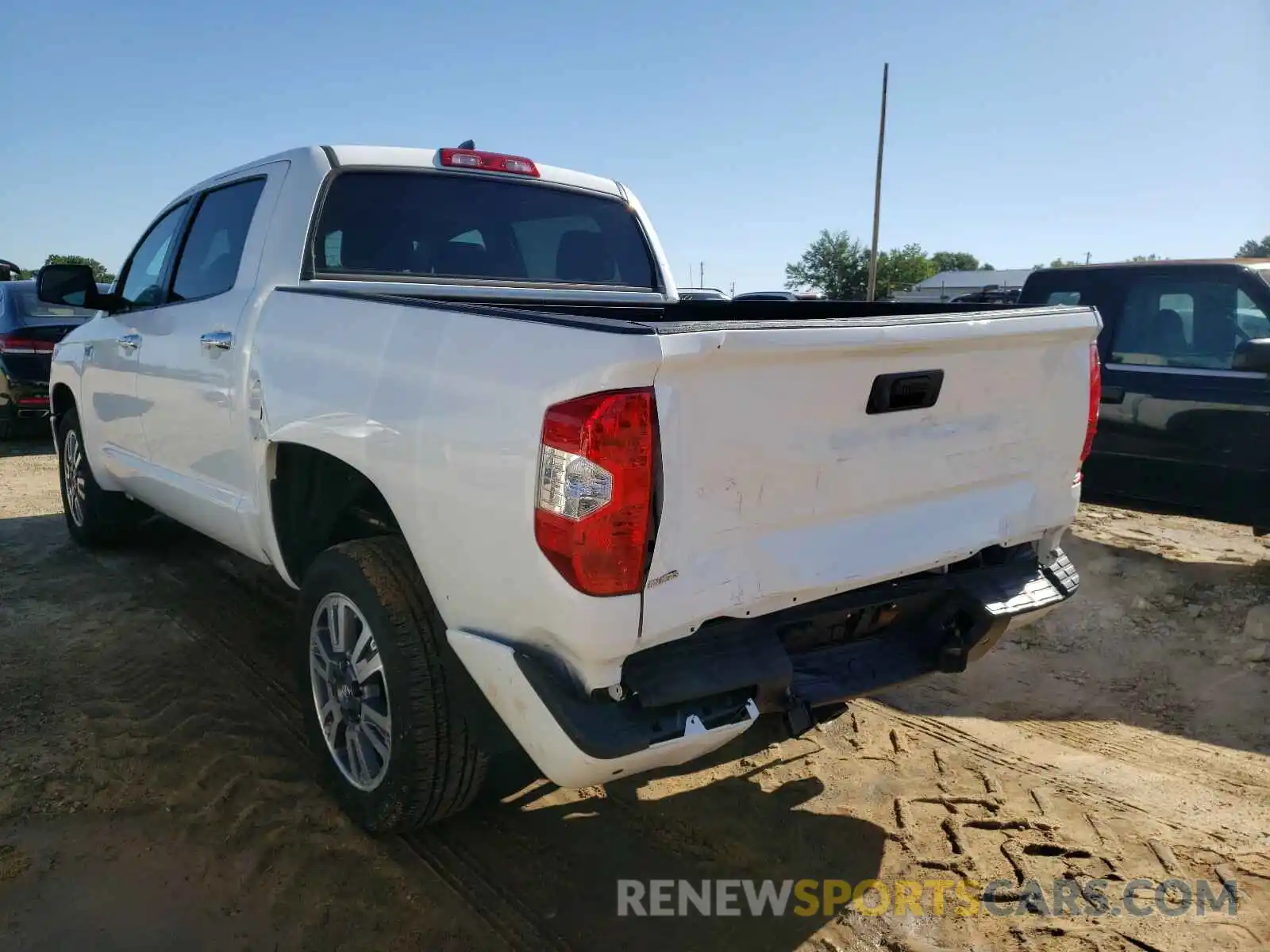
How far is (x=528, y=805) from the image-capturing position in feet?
10.0

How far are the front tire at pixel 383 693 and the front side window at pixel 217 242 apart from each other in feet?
5.08

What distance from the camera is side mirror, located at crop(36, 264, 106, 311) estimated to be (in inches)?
183

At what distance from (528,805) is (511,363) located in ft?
5.29

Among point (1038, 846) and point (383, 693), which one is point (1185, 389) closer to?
point (1038, 846)

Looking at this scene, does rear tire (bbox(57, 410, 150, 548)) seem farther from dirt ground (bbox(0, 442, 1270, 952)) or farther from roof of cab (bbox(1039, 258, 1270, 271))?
roof of cab (bbox(1039, 258, 1270, 271))

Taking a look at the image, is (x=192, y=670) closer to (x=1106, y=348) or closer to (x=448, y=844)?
(x=448, y=844)

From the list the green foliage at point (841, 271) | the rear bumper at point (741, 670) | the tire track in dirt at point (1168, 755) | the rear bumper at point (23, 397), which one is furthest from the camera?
the green foliage at point (841, 271)

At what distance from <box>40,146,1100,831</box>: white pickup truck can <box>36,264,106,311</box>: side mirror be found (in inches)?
49.8

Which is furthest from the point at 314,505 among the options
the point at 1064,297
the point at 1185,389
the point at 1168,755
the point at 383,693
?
the point at 1064,297

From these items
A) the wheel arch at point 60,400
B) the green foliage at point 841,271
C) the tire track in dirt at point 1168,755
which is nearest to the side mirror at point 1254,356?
the tire track in dirt at point 1168,755

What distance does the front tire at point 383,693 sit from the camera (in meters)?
2.53

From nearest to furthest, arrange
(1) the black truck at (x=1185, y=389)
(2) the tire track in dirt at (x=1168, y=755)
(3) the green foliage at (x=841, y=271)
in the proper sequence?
(2) the tire track in dirt at (x=1168, y=755) → (1) the black truck at (x=1185, y=389) → (3) the green foliage at (x=841, y=271)

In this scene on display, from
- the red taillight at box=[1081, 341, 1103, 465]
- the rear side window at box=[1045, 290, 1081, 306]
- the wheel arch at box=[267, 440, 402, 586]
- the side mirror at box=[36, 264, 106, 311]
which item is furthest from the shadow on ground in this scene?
the rear side window at box=[1045, 290, 1081, 306]

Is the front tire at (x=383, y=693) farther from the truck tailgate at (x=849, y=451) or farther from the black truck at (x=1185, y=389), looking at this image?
the black truck at (x=1185, y=389)
